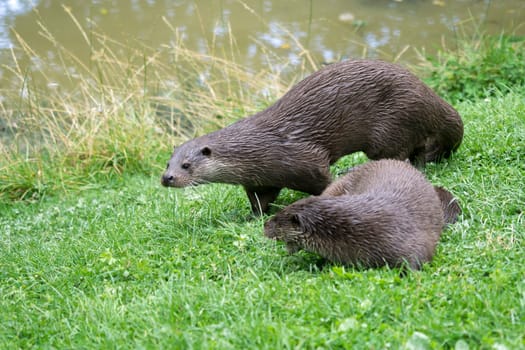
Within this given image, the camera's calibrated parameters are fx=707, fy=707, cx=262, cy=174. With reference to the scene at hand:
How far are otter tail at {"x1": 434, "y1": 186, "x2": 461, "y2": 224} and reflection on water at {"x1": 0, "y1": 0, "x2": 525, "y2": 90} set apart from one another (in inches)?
226

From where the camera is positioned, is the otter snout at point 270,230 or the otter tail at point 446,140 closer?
the otter snout at point 270,230

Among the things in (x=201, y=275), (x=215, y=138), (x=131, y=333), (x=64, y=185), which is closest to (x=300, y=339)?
(x=131, y=333)

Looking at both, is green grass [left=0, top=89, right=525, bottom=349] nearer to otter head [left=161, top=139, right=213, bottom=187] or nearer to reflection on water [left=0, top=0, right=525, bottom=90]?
otter head [left=161, top=139, right=213, bottom=187]

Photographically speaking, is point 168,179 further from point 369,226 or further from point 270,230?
point 369,226

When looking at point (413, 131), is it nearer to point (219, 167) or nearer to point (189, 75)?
point (219, 167)

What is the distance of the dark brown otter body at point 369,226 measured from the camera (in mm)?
3969

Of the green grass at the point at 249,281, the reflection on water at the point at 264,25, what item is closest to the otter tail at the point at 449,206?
the green grass at the point at 249,281

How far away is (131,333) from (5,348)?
28.2 inches

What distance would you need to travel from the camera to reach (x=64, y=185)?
762cm

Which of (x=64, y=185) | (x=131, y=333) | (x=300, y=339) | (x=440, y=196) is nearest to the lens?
(x=300, y=339)

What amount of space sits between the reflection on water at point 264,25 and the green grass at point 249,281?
5.05m

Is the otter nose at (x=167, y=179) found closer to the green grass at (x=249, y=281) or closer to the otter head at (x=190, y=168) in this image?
the otter head at (x=190, y=168)

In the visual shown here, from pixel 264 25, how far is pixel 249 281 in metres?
7.94

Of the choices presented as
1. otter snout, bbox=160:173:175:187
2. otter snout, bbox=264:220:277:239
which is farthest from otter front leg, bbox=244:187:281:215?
otter snout, bbox=264:220:277:239
